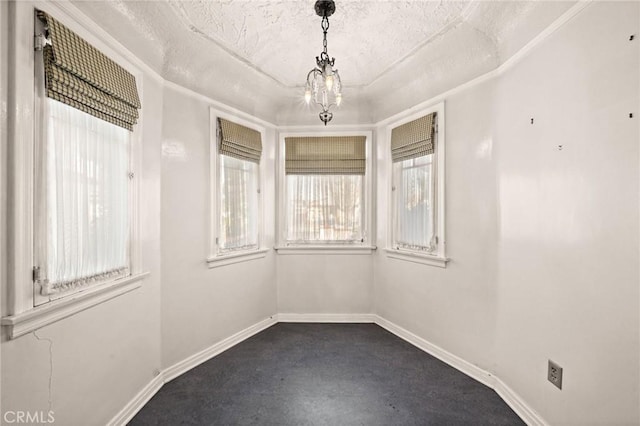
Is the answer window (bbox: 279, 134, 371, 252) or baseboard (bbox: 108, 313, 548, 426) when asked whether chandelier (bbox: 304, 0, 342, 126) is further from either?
baseboard (bbox: 108, 313, 548, 426)

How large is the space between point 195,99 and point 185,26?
2.01ft

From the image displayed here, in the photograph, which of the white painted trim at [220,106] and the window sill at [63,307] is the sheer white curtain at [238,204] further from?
the window sill at [63,307]

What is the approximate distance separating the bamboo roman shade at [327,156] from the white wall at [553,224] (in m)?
1.17

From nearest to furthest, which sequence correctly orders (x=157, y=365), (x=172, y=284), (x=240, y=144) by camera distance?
(x=157, y=365) < (x=172, y=284) < (x=240, y=144)

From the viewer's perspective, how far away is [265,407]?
211 cm

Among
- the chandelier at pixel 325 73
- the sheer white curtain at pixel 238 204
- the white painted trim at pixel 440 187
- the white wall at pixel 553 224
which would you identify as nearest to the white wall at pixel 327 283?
the sheer white curtain at pixel 238 204

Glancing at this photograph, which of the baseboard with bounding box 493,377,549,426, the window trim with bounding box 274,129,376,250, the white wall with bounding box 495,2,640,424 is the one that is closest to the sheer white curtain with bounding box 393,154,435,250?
the window trim with bounding box 274,129,376,250

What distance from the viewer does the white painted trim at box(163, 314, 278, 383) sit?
2.47m

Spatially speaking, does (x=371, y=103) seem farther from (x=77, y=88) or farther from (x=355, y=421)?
(x=355, y=421)

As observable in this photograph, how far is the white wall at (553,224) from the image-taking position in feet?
4.61

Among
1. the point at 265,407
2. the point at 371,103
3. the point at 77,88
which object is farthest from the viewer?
the point at 371,103

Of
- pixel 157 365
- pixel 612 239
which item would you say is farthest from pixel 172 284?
pixel 612 239

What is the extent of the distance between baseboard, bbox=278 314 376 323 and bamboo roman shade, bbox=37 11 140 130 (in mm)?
2679

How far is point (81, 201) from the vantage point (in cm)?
167
